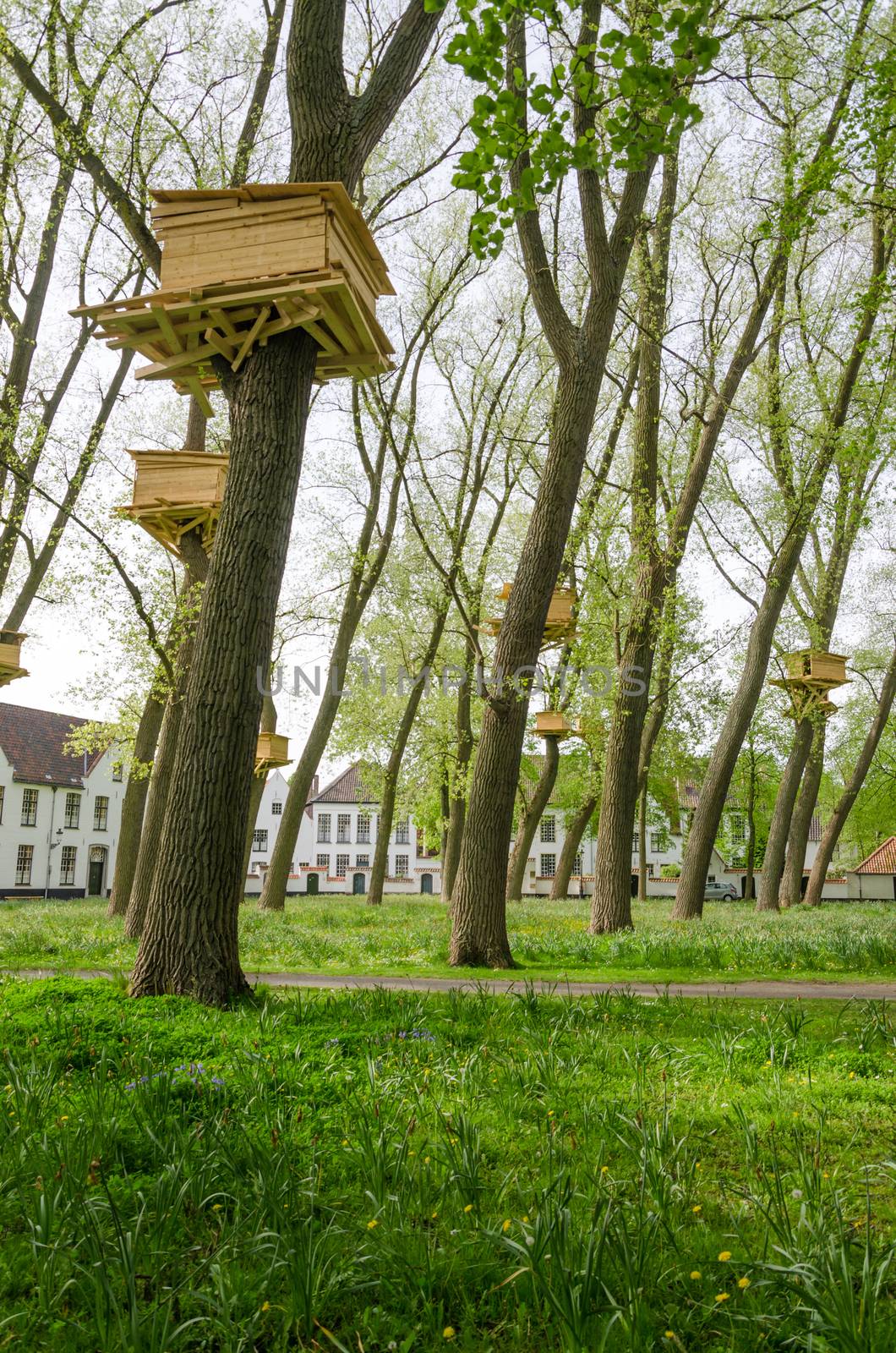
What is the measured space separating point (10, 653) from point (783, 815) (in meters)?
18.9

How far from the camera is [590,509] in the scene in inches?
713

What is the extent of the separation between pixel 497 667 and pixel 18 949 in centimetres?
689

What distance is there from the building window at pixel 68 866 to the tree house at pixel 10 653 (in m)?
38.4

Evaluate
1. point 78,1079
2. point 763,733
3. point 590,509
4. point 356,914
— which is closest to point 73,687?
point 356,914

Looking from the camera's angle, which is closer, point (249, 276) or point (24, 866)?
point (249, 276)

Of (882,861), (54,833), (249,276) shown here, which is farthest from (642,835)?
(54,833)

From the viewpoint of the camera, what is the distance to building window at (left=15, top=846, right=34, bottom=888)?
4956 centimetres

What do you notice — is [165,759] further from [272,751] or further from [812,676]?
[812,676]

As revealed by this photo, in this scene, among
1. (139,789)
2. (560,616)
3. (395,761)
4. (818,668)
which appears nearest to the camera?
(560,616)

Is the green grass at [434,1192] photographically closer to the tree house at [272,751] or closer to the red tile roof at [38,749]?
the tree house at [272,751]

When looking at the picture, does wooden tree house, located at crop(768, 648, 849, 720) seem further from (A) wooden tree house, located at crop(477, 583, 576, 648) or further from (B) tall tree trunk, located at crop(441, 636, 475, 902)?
(B) tall tree trunk, located at crop(441, 636, 475, 902)

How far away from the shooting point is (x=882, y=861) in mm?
56219

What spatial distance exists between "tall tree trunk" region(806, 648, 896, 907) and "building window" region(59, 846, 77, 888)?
39370 mm

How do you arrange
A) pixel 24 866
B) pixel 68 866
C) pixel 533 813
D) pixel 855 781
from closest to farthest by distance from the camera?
pixel 533 813
pixel 855 781
pixel 24 866
pixel 68 866
